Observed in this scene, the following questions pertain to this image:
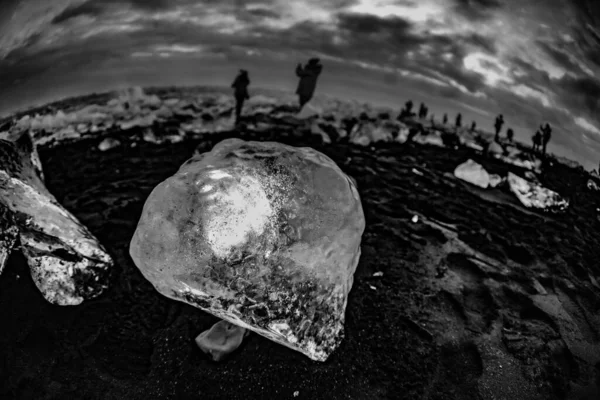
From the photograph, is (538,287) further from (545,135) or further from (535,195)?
(545,135)

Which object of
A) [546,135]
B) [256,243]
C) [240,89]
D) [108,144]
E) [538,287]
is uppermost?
[240,89]

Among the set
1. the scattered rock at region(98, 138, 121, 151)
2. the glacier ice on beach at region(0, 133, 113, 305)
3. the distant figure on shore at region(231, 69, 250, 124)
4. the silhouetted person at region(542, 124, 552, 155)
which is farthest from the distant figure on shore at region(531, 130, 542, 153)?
the scattered rock at region(98, 138, 121, 151)

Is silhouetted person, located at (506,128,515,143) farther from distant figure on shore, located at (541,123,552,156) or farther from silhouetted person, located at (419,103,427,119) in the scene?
silhouetted person, located at (419,103,427,119)

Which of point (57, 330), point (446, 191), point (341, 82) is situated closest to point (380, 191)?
point (446, 191)

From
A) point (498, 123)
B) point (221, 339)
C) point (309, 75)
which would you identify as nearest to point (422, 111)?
point (498, 123)

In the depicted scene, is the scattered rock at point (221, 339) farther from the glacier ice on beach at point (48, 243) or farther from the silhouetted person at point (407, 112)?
the silhouetted person at point (407, 112)

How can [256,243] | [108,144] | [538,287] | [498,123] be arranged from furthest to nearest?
[108,144]
[498,123]
[538,287]
[256,243]

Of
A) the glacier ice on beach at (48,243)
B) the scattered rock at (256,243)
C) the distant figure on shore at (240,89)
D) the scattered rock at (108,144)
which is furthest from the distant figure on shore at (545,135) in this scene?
the scattered rock at (108,144)

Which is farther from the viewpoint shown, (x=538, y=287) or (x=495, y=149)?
(x=495, y=149)
